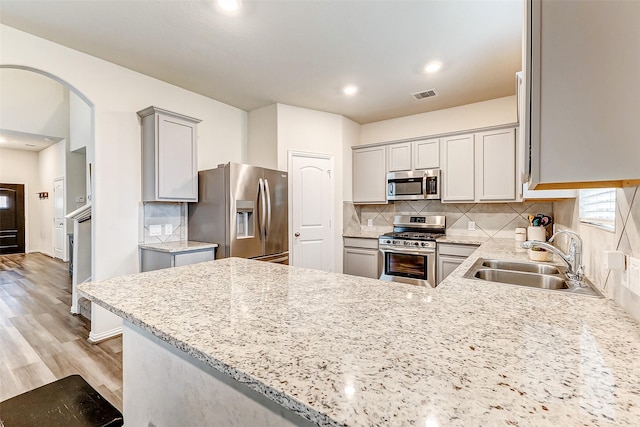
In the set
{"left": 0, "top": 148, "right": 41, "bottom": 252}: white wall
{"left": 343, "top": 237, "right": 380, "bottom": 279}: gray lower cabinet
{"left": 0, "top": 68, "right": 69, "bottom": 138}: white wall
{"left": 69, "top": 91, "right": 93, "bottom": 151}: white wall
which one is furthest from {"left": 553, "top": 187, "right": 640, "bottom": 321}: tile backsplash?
{"left": 0, "top": 148, "right": 41, "bottom": 252}: white wall

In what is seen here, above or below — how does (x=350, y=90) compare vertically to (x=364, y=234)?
above

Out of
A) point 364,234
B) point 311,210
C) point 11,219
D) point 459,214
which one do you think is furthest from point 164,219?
point 11,219

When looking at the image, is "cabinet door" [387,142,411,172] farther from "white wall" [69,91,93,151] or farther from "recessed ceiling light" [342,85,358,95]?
"white wall" [69,91,93,151]

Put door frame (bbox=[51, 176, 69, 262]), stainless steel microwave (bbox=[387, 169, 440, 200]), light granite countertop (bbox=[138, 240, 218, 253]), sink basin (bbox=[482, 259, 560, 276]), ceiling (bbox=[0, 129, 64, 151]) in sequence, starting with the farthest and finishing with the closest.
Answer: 1. door frame (bbox=[51, 176, 69, 262])
2. ceiling (bbox=[0, 129, 64, 151])
3. stainless steel microwave (bbox=[387, 169, 440, 200])
4. light granite countertop (bbox=[138, 240, 218, 253])
5. sink basin (bbox=[482, 259, 560, 276])

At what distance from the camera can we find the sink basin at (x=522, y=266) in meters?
1.90

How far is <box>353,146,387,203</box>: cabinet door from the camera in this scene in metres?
4.29

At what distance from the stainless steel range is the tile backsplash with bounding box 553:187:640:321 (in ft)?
6.34

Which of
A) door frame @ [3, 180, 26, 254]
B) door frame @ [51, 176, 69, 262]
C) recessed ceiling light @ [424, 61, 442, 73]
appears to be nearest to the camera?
recessed ceiling light @ [424, 61, 442, 73]

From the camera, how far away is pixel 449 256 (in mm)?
3461

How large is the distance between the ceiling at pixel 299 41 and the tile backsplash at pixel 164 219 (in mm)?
1405

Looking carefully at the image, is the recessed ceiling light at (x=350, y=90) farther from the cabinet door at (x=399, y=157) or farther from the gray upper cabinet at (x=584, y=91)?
the gray upper cabinet at (x=584, y=91)

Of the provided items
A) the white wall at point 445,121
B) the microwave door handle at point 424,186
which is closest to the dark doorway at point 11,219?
the white wall at point 445,121

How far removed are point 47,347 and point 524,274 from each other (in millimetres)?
3932

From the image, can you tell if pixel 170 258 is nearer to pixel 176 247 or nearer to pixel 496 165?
pixel 176 247
